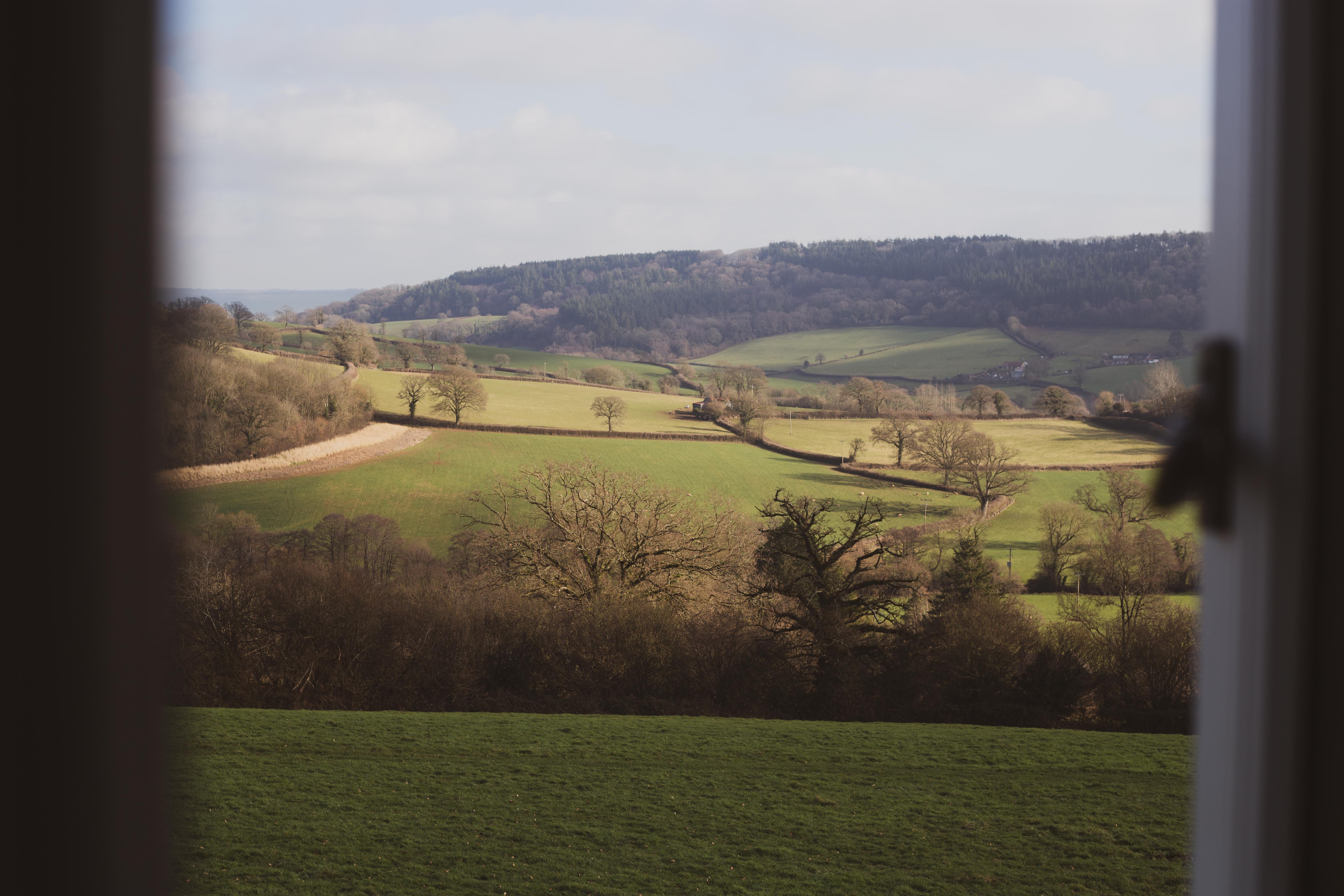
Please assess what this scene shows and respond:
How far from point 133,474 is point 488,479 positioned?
38.1m

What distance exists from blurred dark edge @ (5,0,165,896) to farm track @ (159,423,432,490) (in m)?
16.2

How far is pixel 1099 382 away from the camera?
4712 cm

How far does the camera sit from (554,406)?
1938 inches

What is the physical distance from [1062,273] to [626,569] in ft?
170

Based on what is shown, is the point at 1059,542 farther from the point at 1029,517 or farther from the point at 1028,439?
the point at 1028,439

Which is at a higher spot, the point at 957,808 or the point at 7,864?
the point at 7,864

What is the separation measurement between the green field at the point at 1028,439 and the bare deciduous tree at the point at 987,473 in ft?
5.90

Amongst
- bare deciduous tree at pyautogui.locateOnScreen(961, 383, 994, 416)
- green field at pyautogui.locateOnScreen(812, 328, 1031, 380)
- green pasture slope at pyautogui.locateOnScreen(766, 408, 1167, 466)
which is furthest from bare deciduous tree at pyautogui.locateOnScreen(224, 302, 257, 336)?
green field at pyautogui.locateOnScreen(812, 328, 1031, 380)

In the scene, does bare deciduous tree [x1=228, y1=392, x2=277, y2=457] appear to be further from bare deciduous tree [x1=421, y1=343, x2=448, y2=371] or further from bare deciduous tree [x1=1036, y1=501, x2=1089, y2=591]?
bare deciduous tree [x1=1036, y1=501, x2=1089, y2=591]

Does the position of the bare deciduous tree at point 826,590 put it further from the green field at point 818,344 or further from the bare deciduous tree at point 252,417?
the green field at point 818,344

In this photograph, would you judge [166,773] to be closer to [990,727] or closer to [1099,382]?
[990,727]

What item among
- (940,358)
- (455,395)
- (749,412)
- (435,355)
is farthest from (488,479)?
(940,358)

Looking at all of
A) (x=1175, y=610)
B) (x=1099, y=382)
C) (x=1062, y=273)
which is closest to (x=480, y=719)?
(x=1175, y=610)

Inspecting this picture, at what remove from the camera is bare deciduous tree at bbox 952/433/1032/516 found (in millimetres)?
41312
